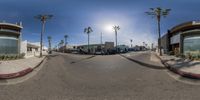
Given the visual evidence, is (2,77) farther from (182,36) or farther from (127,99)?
Answer: (182,36)

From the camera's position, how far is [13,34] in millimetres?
46469

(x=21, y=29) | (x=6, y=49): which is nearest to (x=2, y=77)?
(x=6, y=49)

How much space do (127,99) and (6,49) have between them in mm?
38990

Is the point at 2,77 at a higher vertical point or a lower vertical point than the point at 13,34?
lower

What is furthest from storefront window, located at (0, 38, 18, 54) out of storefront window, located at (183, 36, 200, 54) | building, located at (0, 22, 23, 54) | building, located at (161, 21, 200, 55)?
storefront window, located at (183, 36, 200, 54)

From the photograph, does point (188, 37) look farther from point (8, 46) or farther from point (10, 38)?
point (8, 46)

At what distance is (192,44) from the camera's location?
44.8 metres

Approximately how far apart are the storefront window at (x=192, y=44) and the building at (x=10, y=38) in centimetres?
3291

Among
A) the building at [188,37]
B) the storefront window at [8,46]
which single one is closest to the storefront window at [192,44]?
the building at [188,37]

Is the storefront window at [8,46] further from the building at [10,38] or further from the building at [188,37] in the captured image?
the building at [188,37]

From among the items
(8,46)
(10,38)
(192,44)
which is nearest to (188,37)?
(192,44)

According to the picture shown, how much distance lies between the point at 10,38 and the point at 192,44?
113 ft

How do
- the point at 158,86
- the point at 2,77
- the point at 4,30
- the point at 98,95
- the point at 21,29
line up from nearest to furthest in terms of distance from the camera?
the point at 98,95, the point at 158,86, the point at 2,77, the point at 4,30, the point at 21,29

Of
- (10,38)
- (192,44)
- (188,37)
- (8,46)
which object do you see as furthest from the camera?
(188,37)
